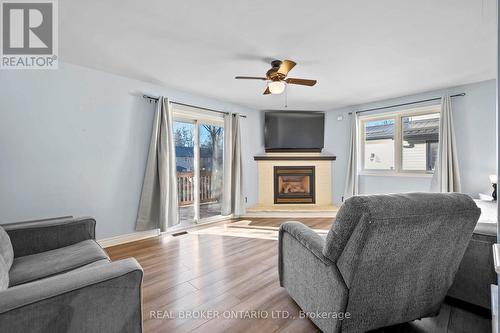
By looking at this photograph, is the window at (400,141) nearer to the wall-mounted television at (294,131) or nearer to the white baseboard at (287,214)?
the wall-mounted television at (294,131)

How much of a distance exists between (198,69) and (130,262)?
8.47 feet

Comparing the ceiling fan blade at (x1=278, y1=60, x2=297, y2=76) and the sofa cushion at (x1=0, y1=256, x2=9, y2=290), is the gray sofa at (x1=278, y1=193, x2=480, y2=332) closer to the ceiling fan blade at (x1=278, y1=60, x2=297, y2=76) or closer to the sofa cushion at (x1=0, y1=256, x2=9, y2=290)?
the sofa cushion at (x1=0, y1=256, x2=9, y2=290)

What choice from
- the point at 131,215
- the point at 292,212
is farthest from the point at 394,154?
the point at 131,215

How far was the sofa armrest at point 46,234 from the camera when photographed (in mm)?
1749

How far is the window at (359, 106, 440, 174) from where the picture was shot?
4223 millimetres

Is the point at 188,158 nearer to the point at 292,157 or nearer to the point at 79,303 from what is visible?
the point at 292,157

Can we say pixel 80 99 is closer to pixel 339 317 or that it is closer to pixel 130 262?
pixel 130 262

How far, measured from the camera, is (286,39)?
2297mm

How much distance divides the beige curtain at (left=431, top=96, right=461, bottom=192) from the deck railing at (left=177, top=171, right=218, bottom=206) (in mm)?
4064

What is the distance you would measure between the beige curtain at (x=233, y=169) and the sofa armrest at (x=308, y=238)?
2.80 m

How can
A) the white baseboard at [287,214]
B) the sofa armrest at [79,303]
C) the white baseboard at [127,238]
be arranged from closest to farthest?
1. the sofa armrest at [79,303]
2. the white baseboard at [127,238]
3. the white baseboard at [287,214]

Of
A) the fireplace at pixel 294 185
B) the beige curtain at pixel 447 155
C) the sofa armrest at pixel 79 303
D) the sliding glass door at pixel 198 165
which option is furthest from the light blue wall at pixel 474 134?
the sofa armrest at pixel 79 303

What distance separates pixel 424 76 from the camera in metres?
3.32

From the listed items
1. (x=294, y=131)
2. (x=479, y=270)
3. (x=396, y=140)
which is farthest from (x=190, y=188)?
(x=396, y=140)
